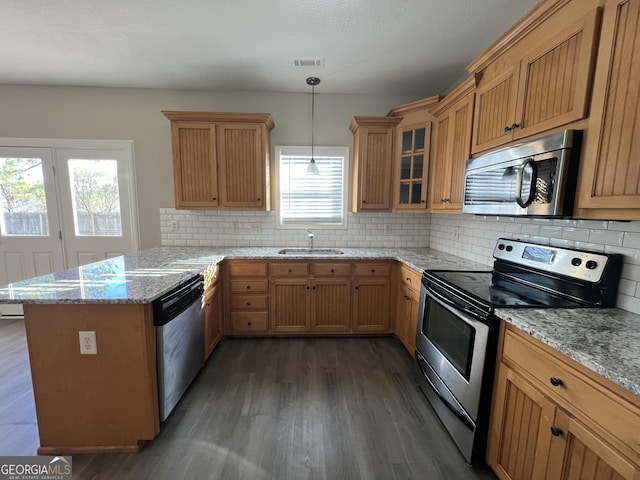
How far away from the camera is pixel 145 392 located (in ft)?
5.11

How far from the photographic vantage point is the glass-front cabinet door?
2.77m

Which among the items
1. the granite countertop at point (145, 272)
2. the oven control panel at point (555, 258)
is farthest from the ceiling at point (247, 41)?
the granite countertop at point (145, 272)

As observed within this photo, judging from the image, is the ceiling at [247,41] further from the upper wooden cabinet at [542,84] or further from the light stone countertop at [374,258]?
the light stone countertop at [374,258]

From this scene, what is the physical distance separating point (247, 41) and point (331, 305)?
8.21 ft

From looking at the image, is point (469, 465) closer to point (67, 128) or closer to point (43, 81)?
point (67, 128)

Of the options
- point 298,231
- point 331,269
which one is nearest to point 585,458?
point 331,269

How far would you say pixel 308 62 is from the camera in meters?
2.51

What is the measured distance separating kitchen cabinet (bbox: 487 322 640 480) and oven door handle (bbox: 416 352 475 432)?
0.11 metres

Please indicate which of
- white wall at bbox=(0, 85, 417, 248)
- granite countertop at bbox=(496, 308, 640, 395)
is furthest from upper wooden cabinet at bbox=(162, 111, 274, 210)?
granite countertop at bbox=(496, 308, 640, 395)

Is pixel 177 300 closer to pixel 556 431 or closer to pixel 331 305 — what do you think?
pixel 331 305

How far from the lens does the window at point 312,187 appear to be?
10.7ft

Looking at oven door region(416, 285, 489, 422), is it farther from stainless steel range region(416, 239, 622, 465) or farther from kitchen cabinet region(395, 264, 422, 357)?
kitchen cabinet region(395, 264, 422, 357)

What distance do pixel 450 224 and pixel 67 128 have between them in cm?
448

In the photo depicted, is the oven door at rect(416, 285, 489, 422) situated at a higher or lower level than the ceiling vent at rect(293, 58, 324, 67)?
lower
